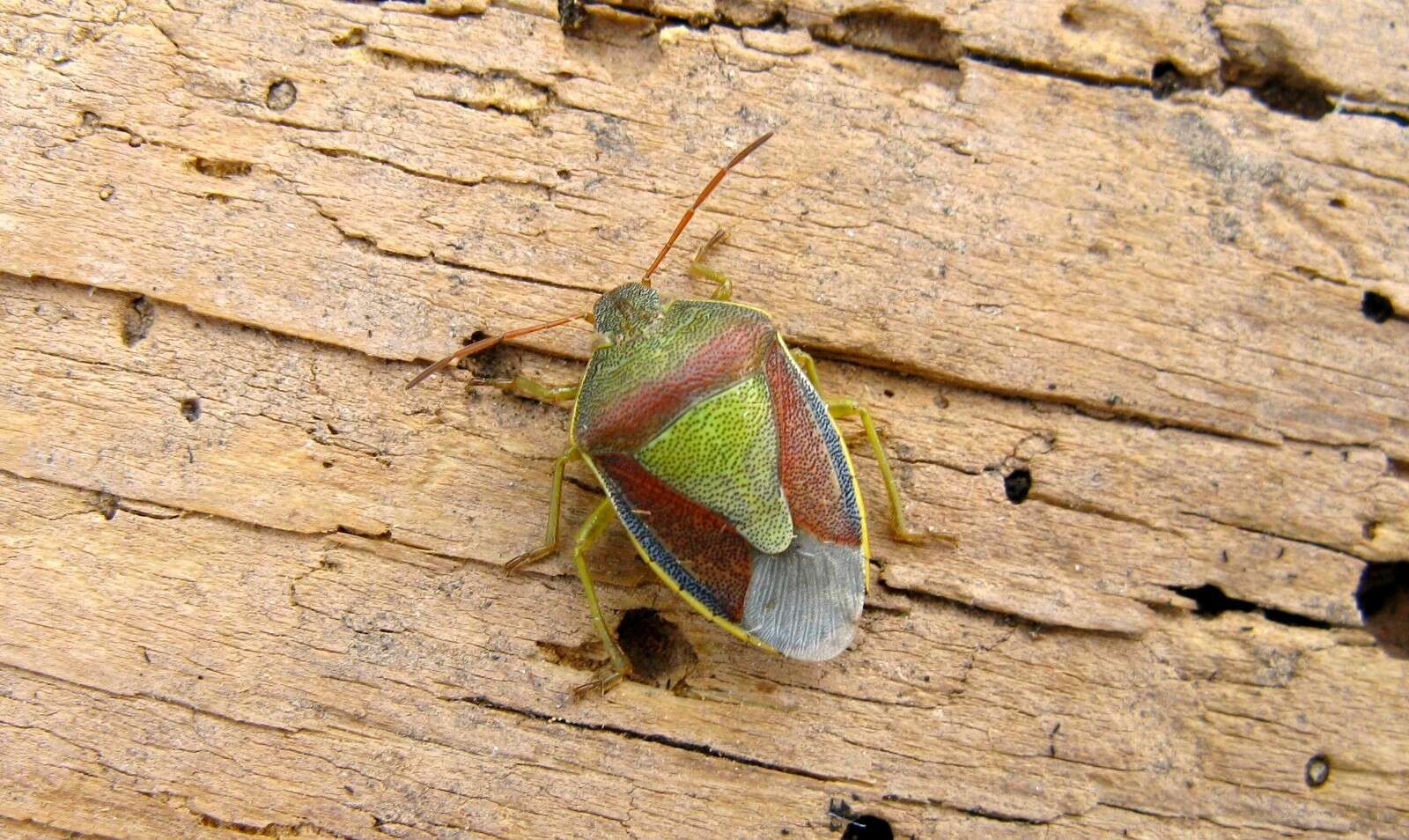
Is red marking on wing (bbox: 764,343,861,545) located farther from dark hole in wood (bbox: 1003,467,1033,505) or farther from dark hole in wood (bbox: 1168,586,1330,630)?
dark hole in wood (bbox: 1168,586,1330,630)

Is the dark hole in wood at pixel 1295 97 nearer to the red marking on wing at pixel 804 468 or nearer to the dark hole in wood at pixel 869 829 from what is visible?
the red marking on wing at pixel 804 468

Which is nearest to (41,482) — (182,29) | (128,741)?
(128,741)

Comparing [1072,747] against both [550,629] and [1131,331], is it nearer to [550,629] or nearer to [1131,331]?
[1131,331]

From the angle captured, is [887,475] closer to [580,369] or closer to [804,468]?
[804,468]

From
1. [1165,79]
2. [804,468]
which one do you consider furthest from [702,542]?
[1165,79]

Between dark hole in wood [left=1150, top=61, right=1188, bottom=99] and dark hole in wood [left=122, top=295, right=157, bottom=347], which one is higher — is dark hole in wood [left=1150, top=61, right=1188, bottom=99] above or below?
above

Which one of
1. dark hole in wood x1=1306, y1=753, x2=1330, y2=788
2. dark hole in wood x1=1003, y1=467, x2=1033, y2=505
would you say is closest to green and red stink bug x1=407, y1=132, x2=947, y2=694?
dark hole in wood x1=1003, y1=467, x2=1033, y2=505
